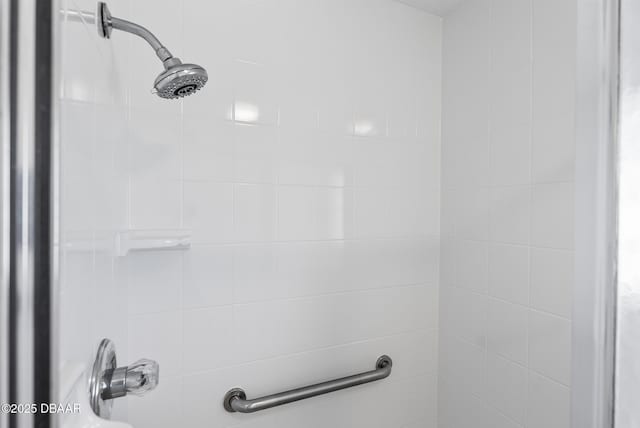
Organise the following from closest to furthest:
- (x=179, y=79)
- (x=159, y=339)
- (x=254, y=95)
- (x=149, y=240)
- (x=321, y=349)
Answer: (x=179, y=79) < (x=149, y=240) < (x=159, y=339) < (x=254, y=95) < (x=321, y=349)

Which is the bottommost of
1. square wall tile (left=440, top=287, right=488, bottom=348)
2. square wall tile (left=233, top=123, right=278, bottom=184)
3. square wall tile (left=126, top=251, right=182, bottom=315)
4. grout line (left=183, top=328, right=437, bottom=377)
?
grout line (left=183, top=328, right=437, bottom=377)

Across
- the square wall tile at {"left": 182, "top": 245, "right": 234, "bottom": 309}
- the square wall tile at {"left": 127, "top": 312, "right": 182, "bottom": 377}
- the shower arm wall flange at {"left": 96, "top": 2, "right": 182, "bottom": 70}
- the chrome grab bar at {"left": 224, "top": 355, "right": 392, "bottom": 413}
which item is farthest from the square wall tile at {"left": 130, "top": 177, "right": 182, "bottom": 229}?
the chrome grab bar at {"left": 224, "top": 355, "right": 392, "bottom": 413}

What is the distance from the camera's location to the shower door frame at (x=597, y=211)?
8.1 inches

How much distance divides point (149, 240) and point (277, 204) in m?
0.39

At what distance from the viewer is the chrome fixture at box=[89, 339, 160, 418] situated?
1.94 feet

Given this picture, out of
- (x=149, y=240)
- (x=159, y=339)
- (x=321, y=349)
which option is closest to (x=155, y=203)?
(x=149, y=240)

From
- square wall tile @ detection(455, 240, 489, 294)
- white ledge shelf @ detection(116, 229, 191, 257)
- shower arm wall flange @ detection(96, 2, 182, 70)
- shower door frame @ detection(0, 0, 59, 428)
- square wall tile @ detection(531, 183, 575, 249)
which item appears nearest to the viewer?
shower door frame @ detection(0, 0, 59, 428)

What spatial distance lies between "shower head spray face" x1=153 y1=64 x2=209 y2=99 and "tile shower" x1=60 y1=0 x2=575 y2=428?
0.11 m

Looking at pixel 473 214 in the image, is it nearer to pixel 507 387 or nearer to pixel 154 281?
pixel 507 387

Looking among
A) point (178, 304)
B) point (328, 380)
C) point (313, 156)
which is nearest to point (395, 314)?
point (328, 380)

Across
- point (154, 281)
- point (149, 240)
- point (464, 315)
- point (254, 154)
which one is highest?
point (254, 154)

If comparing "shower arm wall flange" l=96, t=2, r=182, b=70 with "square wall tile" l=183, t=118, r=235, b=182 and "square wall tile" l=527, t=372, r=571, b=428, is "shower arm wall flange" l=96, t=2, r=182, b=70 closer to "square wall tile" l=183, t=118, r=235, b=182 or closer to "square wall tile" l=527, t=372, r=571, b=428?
"square wall tile" l=183, t=118, r=235, b=182

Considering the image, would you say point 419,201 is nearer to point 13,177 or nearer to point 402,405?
point 402,405

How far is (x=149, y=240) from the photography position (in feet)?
2.60
